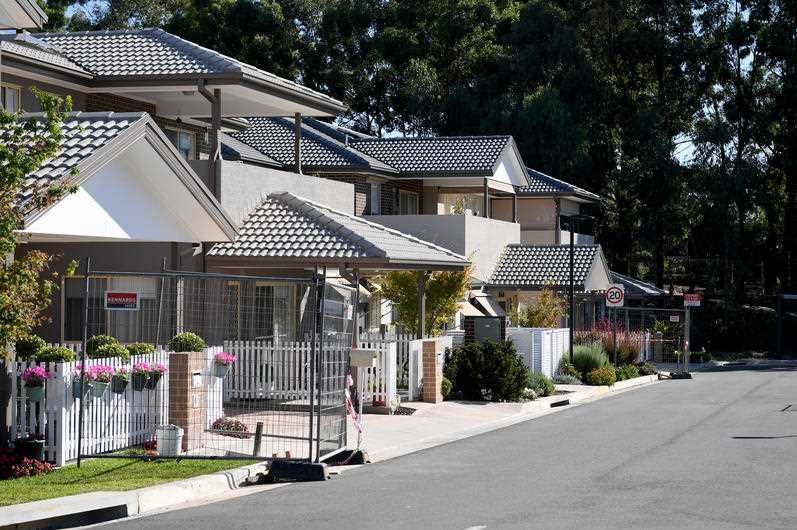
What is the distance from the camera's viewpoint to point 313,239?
27.3 m

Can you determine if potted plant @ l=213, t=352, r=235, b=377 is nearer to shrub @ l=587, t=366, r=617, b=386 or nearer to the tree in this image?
the tree

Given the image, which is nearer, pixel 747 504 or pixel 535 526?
pixel 535 526

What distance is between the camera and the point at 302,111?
3116 cm

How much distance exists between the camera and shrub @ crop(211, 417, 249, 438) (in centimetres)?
2019

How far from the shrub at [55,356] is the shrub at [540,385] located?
15600mm

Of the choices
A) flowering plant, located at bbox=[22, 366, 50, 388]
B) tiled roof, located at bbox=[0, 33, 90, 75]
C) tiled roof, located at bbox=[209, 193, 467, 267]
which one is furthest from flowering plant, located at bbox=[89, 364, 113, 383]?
tiled roof, located at bbox=[209, 193, 467, 267]

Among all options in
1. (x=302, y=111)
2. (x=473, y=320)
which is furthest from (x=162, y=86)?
(x=473, y=320)

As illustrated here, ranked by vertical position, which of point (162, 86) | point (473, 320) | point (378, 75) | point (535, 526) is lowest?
point (535, 526)

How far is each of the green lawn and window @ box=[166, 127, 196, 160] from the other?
14.9 m

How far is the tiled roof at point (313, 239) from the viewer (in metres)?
26.5

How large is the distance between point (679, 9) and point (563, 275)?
27.6 m

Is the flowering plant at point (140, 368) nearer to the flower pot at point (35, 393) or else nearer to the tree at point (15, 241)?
the flower pot at point (35, 393)

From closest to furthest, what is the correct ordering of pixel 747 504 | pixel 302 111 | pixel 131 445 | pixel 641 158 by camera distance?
pixel 747 504, pixel 131 445, pixel 302 111, pixel 641 158

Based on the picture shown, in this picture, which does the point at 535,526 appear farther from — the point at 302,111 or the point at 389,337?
the point at 302,111
